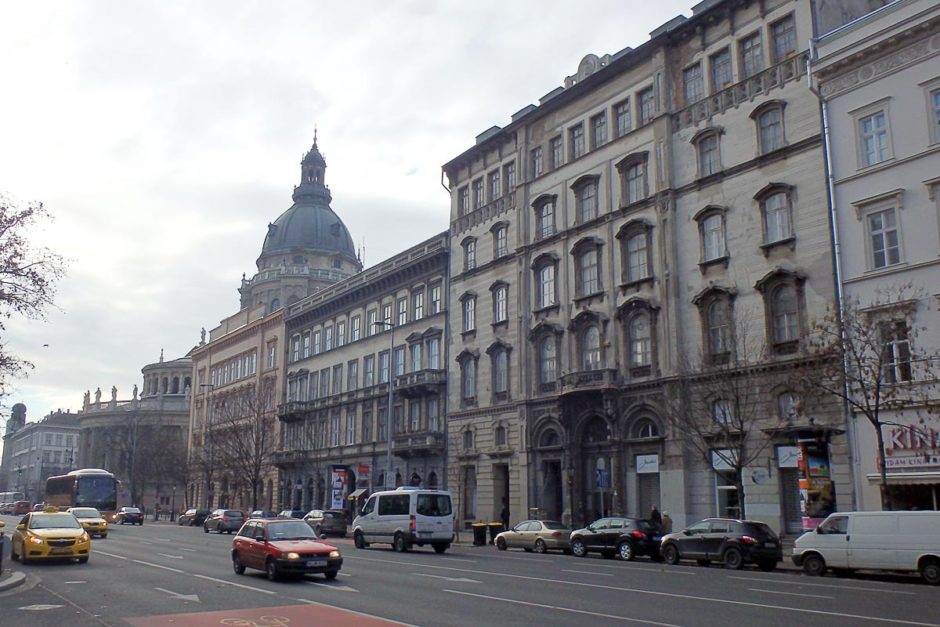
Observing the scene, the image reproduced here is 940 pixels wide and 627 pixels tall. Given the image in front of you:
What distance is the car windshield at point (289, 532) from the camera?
2170cm

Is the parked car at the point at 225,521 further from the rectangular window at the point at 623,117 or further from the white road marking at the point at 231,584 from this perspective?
the white road marking at the point at 231,584

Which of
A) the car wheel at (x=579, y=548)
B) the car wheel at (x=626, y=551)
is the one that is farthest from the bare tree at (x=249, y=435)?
the car wheel at (x=626, y=551)

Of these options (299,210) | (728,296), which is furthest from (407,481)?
(299,210)

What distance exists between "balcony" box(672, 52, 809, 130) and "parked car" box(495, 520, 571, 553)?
1854 centimetres

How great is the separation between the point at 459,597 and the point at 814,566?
1171cm

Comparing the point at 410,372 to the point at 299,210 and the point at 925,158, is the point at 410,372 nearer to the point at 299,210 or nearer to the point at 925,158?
the point at 925,158

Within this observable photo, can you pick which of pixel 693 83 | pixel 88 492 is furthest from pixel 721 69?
pixel 88 492

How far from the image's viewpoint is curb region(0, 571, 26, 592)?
756 inches

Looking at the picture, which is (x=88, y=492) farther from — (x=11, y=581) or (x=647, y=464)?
(x=11, y=581)

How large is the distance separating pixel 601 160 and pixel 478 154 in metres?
11.4

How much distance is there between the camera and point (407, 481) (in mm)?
55562

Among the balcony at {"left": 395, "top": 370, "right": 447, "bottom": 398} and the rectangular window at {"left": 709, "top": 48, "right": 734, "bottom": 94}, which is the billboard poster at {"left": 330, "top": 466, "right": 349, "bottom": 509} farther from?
the rectangular window at {"left": 709, "top": 48, "right": 734, "bottom": 94}

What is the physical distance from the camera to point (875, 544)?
22.5m

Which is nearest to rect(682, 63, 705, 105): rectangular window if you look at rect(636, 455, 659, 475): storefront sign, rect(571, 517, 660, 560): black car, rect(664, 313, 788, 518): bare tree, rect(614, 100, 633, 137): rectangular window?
rect(614, 100, 633, 137): rectangular window
